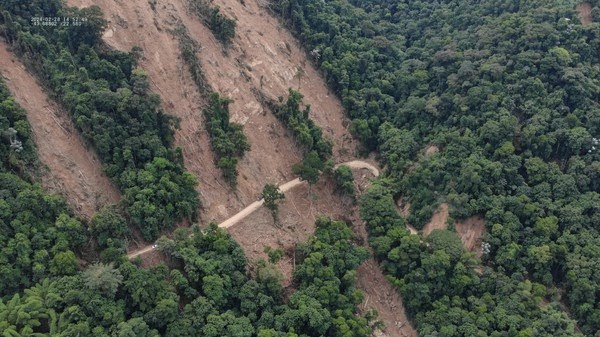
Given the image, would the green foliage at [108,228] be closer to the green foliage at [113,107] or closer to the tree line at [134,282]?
the tree line at [134,282]

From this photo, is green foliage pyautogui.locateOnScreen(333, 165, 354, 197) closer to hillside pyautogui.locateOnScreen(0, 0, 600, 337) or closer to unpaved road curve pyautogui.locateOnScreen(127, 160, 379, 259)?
hillside pyautogui.locateOnScreen(0, 0, 600, 337)

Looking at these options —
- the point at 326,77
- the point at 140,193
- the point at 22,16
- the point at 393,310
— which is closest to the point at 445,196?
the point at 393,310

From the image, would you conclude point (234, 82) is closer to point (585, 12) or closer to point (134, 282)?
point (134, 282)

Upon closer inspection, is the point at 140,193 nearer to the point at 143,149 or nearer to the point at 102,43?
the point at 143,149

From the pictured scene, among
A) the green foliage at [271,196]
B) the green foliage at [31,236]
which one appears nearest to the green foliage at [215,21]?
the green foliage at [271,196]

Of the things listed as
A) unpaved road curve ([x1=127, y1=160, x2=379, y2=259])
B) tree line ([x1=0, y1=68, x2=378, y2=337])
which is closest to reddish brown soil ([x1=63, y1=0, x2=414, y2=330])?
unpaved road curve ([x1=127, y1=160, x2=379, y2=259])
